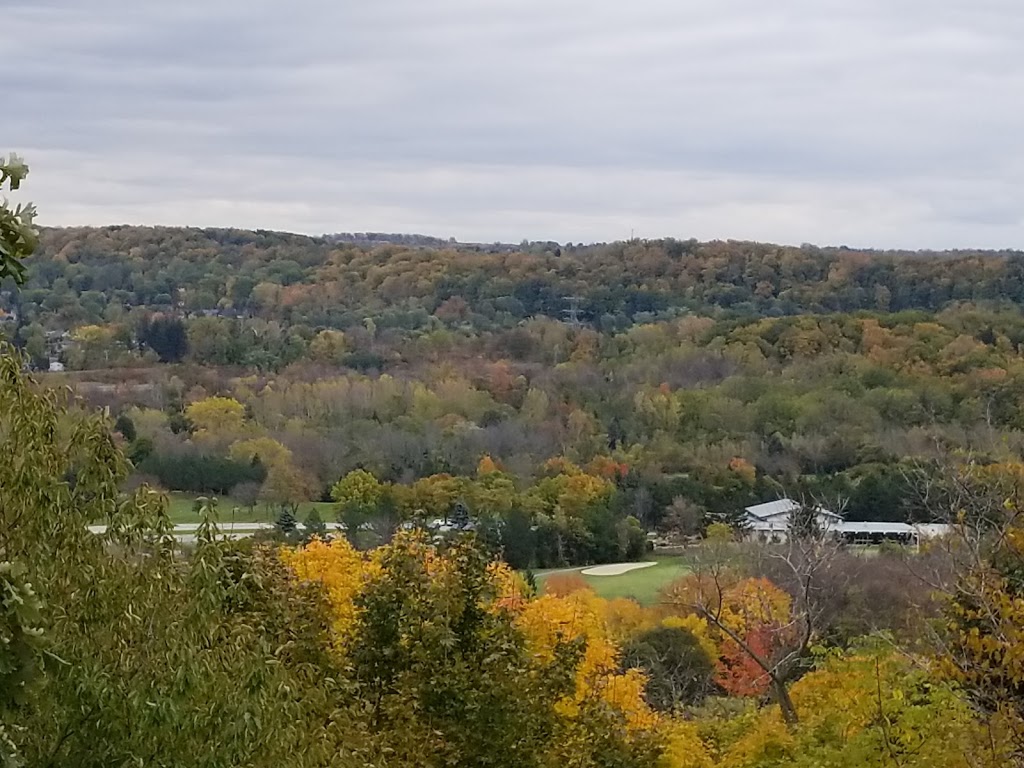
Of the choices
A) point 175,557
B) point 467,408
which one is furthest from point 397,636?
point 467,408

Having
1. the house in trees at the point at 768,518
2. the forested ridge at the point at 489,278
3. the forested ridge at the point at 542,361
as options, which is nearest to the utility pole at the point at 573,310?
the forested ridge at the point at 542,361

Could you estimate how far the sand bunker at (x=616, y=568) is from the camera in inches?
1555

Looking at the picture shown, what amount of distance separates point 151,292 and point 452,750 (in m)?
79.3

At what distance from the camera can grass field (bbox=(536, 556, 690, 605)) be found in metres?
34.8

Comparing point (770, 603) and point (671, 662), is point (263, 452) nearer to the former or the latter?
point (671, 662)

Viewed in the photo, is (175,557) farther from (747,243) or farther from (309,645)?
(747,243)

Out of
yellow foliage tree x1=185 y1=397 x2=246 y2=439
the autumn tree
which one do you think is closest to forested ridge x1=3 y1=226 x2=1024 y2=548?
yellow foliage tree x1=185 y1=397 x2=246 y2=439

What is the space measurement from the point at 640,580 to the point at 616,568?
2795 millimetres

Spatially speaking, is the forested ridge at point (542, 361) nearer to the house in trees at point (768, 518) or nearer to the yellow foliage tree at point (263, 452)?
the yellow foliage tree at point (263, 452)

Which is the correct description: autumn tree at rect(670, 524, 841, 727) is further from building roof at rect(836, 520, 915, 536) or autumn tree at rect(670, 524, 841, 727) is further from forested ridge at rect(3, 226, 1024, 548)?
building roof at rect(836, 520, 915, 536)

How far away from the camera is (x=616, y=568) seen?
4066cm

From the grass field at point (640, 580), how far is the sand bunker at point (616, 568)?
0.30 meters

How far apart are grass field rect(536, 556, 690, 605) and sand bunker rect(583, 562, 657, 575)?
0.99ft

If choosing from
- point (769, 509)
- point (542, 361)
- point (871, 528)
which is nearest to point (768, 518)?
point (769, 509)
